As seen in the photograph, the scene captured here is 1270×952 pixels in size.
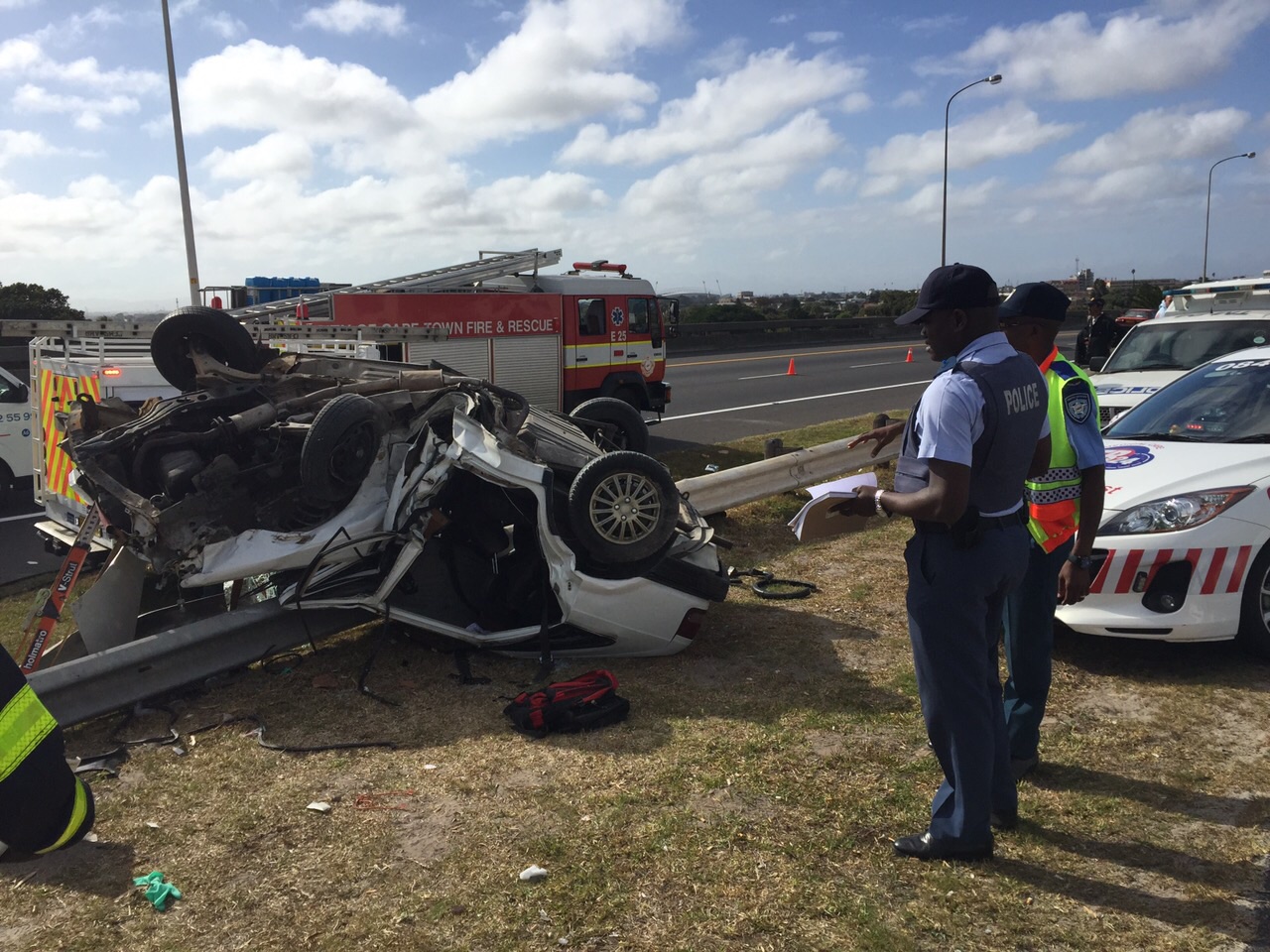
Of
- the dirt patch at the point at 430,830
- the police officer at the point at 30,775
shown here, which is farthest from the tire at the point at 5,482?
the police officer at the point at 30,775

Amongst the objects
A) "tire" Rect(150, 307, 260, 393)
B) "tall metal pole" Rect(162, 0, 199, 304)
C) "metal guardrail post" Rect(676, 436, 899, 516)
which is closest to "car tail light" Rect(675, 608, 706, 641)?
"metal guardrail post" Rect(676, 436, 899, 516)

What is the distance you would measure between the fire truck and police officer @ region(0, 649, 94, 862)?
975 centimetres

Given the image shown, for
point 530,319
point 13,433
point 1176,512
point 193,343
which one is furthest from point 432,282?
point 1176,512

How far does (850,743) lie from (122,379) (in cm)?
516

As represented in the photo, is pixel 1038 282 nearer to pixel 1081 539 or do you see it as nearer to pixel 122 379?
pixel 1081 539

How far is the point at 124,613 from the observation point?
5.04m

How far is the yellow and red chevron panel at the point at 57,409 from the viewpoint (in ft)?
20.7

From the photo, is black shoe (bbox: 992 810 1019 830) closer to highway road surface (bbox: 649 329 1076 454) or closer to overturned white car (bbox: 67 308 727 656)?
overturned white car (bbox: 67 308 727 656)

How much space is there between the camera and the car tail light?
16.9 ft

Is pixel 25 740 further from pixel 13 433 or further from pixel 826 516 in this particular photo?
pixel 13 433

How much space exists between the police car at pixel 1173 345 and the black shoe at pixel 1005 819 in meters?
6.31

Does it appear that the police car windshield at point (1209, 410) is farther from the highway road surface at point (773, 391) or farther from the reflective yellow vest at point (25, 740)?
the highway road surface at point (773, 391)

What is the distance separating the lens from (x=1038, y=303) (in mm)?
3830

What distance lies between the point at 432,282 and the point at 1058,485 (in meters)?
11.8
